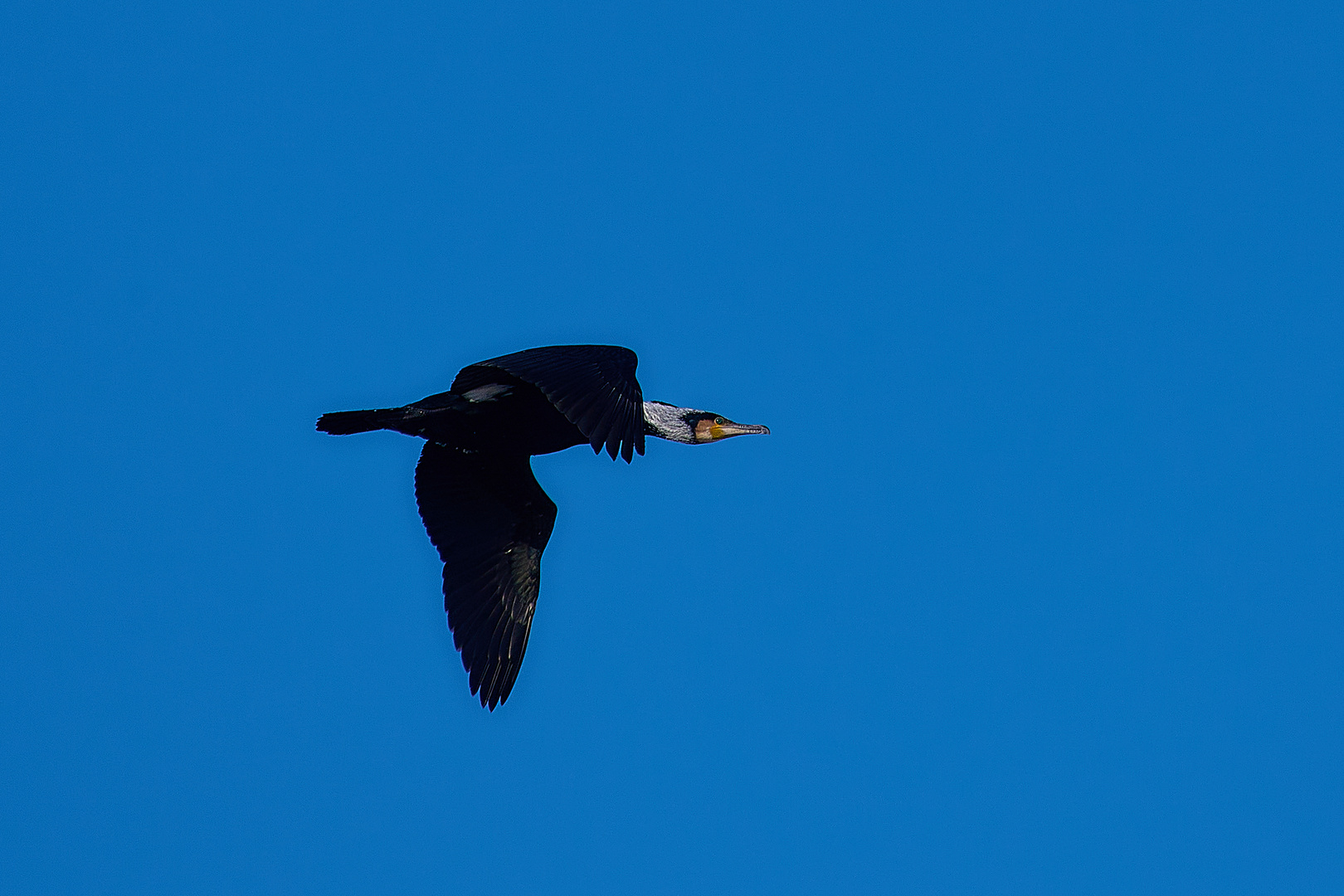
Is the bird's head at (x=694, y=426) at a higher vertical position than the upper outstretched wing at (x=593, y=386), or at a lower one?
higher

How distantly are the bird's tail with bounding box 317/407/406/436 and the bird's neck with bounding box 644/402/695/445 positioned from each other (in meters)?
2.57

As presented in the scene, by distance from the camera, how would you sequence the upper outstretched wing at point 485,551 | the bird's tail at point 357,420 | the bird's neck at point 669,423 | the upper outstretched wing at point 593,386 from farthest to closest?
1. the bird's neck at point 669,423
2. the upper outstretched wing at point 485,551
3. the bird's tail at point 357,420
4. the upper outstretched wing at point 593,386

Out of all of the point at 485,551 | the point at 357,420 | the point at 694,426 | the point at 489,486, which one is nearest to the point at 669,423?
the point at 694,426

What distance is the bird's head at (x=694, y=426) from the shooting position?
14.3 metres

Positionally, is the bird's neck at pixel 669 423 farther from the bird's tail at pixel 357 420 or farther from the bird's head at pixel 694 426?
the bird's tail at pixel 357 420

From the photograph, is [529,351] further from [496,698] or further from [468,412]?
[496,698]

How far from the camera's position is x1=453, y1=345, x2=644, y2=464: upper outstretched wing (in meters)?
10.6

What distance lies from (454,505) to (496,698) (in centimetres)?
182

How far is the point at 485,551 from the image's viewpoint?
45.5 ft

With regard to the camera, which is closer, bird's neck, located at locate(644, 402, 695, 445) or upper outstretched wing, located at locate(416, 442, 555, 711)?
upper outstretched wing, located at locate(416, 442, 555, 711)

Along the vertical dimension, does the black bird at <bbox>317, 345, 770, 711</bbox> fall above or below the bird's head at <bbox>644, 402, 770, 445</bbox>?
below

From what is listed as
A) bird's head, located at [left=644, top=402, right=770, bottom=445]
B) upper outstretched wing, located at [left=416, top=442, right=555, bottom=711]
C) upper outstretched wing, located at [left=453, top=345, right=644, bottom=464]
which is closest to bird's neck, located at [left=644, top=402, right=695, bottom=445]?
bird's head, located at [left=644, top=402, right=770, bottom=445]

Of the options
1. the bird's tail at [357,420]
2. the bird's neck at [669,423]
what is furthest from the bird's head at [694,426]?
the bird's tail at [357,420]

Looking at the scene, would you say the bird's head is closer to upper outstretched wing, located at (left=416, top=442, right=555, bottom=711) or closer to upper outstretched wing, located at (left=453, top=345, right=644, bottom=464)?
upper outstretched wing, located at (left=416, top=442, right=555, bottom=711)
